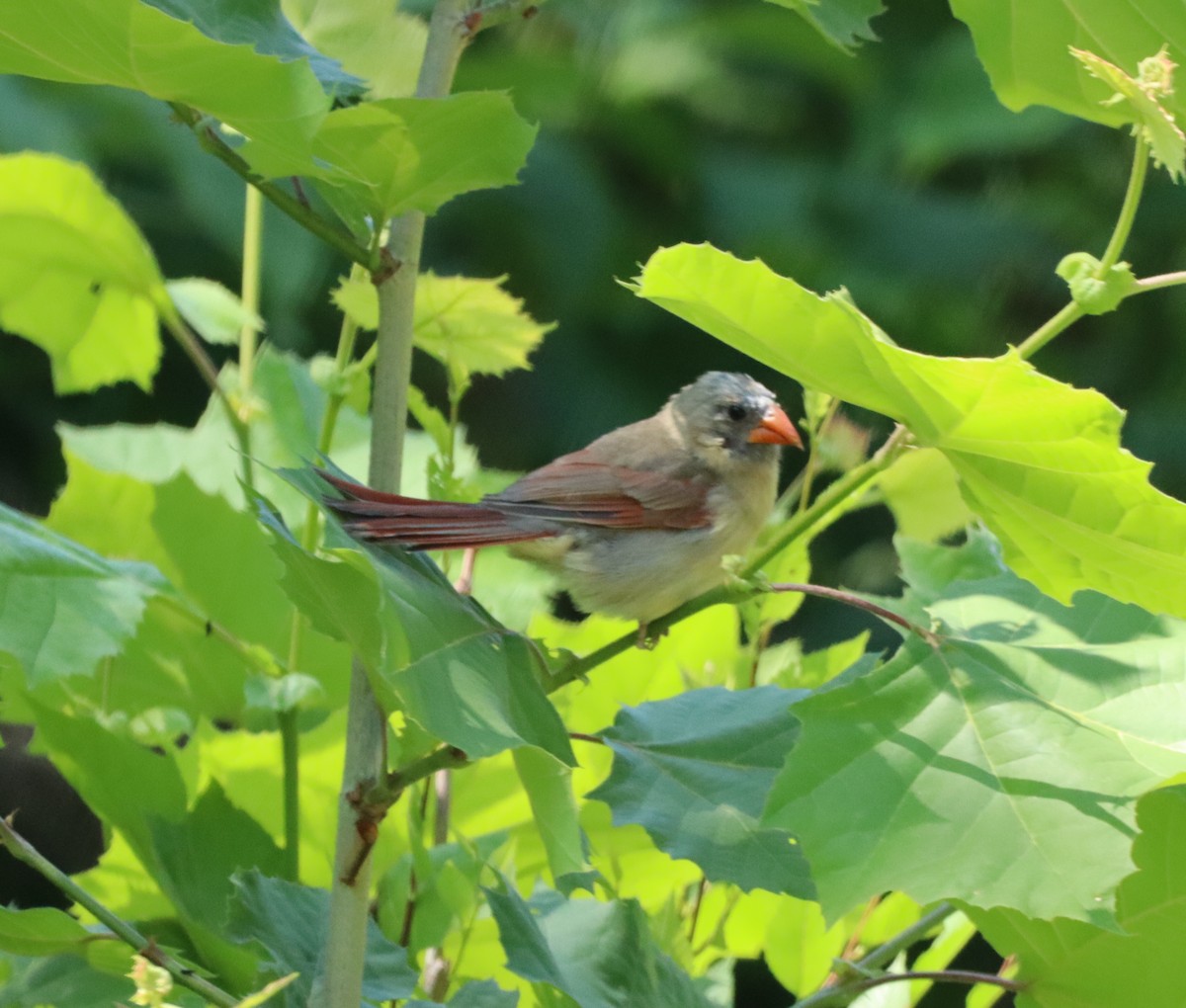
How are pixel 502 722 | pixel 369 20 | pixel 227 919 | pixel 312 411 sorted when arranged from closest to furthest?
pixel 502 722, pixel 227 919, pixel 369 20, pixel 312 411

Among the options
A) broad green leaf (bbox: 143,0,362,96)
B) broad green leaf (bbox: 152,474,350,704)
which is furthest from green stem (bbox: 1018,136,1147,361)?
broad green leaf (bbox: 152,474,350,704)

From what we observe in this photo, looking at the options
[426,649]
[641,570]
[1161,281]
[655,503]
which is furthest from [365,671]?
[655,503]

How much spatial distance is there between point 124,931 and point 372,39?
0.51 meters

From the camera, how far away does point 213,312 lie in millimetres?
1086

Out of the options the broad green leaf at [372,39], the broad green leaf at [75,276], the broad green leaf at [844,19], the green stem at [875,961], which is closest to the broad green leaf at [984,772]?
the green stem at [875,961]

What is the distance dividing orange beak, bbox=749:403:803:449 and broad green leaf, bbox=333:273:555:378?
2.07 feet

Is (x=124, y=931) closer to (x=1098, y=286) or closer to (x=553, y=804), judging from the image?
(x=553, y=804)

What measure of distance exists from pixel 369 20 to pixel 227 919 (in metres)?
0.50

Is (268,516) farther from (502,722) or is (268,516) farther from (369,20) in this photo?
(369,20)

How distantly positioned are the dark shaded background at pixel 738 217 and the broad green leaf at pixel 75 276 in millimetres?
1977

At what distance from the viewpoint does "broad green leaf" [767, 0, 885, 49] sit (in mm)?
838

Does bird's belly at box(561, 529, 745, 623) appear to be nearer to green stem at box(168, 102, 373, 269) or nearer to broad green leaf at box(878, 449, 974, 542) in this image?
broad green leaf at box(878, 449, 974, 542)

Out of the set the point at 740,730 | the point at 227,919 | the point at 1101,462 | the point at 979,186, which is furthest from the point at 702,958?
the point at 979,186

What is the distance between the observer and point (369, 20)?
35.4 inches
